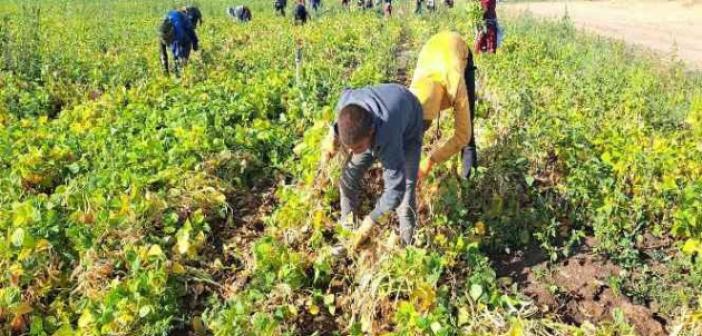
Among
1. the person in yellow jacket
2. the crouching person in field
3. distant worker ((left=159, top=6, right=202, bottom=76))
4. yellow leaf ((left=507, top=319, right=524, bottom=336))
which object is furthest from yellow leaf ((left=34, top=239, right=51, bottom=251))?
distant worker ((left=159, top=6, right=202, bottom=76))

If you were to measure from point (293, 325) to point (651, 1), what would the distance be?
2617 cm

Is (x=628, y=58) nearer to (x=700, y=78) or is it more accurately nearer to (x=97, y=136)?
(x=700, y=78)

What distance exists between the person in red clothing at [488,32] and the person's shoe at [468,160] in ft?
12.3

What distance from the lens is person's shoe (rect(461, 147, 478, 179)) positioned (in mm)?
4254

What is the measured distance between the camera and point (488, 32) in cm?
776

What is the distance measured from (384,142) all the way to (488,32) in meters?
5.56

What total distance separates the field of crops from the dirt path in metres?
6.23

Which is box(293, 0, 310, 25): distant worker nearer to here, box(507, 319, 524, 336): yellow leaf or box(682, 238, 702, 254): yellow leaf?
box(682, 238, 702, 254): yellow leaf

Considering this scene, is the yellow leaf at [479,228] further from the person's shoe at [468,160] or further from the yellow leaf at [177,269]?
the yellow leaf at [177,269]

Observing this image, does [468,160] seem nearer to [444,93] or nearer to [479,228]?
[479,228]

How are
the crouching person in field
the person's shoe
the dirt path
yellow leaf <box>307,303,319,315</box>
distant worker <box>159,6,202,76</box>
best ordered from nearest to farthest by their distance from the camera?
the crouching person in field < yellow leaf <box>307,303,319,315</box> < the person's shoe < distant worker <box>159,6,202,76</box> < the dirt path

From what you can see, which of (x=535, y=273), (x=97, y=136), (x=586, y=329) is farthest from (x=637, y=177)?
(x=97, y=136)

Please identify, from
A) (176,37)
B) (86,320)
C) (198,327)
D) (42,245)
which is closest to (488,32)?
(176,37)

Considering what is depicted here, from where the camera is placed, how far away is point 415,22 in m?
13.3
